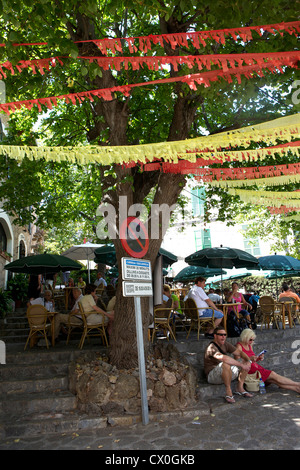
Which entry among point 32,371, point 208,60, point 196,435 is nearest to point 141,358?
point 196,435

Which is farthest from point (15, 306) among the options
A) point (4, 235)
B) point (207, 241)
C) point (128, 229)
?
point (207, 241)

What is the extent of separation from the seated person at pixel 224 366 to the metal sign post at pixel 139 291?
5.21 feet

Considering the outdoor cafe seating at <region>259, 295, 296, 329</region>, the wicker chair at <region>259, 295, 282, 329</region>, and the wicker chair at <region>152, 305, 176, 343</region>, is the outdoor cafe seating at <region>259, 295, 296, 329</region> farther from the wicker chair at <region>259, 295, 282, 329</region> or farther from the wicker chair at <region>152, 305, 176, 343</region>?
the wicker chair at <region>152, 305, 176, 343</region>

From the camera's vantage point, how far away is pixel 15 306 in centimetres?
1390

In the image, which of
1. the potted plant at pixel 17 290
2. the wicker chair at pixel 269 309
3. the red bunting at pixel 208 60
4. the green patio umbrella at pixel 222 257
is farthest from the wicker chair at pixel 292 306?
the potted plant at pixel 17 290

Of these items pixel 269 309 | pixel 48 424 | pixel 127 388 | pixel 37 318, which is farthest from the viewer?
pixel 269 309

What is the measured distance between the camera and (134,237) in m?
6.01

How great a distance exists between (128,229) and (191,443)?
3.29 meters

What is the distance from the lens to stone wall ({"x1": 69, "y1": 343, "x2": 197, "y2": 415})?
5.88 m

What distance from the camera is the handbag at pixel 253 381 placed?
679cm

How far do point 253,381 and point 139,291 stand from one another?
9.97 ft

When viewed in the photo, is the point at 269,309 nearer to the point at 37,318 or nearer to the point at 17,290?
the point at 37,318

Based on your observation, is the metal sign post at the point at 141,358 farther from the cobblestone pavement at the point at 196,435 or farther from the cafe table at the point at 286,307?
the cafe table at the point at 286,307

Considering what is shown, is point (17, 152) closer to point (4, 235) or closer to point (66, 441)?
point (66, 441)
